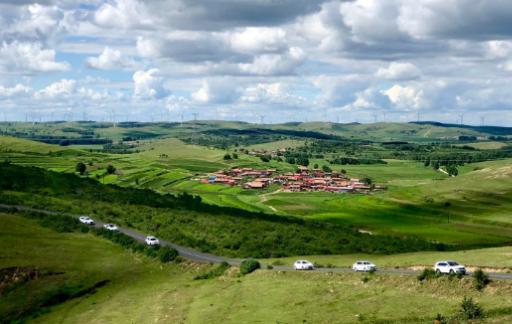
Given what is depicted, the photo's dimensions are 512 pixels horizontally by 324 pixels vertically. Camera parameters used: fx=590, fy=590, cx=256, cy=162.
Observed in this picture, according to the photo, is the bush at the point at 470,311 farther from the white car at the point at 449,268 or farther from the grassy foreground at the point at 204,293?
the white car at the point at 449,268

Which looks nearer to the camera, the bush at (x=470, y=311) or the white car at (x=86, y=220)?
the bush at (x=470, y=311)

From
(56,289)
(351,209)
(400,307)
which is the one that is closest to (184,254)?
(56,289)

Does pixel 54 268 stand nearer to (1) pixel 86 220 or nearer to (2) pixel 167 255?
(2) pixel 167 255

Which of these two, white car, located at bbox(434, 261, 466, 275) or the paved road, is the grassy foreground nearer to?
white car, located at bbox(434, 261, 466, 275)

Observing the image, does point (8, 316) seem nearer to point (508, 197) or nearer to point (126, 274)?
point (126, 274)

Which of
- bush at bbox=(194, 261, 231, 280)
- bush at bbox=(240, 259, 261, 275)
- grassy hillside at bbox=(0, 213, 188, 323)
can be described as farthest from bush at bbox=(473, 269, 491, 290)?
→ grassy hillside at bbox=(0, 213, 188, 323)

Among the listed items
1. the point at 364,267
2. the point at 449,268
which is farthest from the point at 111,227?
the point at 449,268

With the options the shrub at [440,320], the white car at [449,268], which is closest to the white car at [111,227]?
the white car at [449,268]
